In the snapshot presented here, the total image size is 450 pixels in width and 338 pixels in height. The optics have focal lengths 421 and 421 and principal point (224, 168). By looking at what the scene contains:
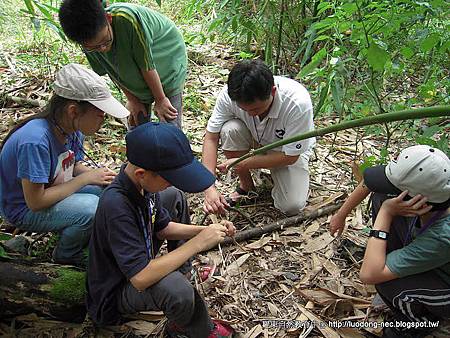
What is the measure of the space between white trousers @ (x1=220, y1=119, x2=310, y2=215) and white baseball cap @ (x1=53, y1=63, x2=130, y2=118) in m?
0.99

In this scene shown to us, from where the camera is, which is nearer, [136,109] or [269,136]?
[269,136]

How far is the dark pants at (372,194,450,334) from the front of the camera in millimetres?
1850

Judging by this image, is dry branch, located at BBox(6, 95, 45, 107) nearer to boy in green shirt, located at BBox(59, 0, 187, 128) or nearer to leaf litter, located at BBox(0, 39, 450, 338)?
leaf litter, located at BBox(0, 39, 450, 338)

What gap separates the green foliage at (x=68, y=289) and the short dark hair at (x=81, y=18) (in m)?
1.22

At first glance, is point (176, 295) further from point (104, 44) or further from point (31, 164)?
point (104, 44)

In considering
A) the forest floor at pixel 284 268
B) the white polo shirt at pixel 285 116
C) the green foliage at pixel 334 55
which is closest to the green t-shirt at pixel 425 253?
the forest floor at pixel 284 268

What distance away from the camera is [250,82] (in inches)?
90.6

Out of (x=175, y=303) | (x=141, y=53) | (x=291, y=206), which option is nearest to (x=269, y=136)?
(x=291, y=206)

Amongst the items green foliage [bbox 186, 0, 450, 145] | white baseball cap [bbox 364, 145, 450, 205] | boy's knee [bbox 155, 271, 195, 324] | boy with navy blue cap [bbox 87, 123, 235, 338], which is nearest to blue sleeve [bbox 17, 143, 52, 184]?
boy with navy blue cap [bbox 87, 123, 235, 338]

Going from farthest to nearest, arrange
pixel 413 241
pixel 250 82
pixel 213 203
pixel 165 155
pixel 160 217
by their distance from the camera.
A: pixel 213 203 → pixel 250 82 → pixel 160 217 → pixel 413 241 → pixel 165 155

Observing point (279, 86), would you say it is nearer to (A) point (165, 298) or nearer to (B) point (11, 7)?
(A) point (165, 298)

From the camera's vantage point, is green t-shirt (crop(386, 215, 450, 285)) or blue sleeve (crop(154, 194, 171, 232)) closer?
green t-shirt (crop(386, 215, 450, 285))

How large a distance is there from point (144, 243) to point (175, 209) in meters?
0.51

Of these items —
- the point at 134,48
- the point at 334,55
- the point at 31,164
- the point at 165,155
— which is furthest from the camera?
the point at 334,55
